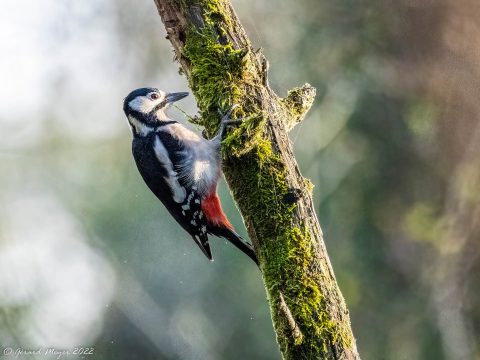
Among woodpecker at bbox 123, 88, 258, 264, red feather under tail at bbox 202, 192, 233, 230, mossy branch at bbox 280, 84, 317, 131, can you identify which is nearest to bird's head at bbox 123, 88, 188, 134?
woodpecker at bbox 123, 88, 258, 264

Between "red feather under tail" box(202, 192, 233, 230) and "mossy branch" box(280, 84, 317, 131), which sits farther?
"red feather under tail" box(202, 192, 233, 230)

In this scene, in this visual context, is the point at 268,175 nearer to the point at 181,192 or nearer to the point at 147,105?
the point at 181,192

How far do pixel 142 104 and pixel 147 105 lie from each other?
1.3 inches

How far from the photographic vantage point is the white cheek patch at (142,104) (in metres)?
4.50

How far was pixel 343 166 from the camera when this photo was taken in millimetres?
10477

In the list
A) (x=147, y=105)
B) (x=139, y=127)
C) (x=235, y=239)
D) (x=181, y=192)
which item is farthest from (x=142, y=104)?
(x=235, y=239)

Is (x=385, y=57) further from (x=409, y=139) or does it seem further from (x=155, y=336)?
(x=155, y=336)

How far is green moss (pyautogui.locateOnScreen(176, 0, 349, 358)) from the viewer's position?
2.90 meters

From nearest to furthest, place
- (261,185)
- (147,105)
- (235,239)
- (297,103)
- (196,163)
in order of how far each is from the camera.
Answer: (261,185), (297,103), (235,239), (196,163), (147,105)

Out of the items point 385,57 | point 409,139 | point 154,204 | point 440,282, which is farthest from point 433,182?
point 154,204

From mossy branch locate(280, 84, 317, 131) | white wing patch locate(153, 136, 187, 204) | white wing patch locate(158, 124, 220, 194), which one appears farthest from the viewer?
white wing patch locate(153, 136, 187, 204)

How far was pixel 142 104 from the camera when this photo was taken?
4.50 metres

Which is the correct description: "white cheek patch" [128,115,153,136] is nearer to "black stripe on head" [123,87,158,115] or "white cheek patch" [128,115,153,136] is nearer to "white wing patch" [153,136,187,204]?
"black stripe on head" [123,87,158,115]

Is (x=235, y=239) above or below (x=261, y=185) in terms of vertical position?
below
